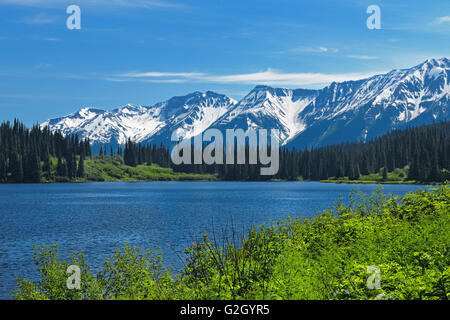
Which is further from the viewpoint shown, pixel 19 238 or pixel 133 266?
pixel 19 238

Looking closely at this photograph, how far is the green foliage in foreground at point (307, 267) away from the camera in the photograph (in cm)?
1455

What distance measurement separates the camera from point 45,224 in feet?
229

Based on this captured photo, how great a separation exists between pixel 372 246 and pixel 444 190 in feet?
43.5

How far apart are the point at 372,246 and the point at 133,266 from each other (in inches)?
432

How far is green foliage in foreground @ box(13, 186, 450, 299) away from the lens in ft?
47.8

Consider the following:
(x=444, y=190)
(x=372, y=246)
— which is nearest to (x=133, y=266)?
(x=372, y=246)

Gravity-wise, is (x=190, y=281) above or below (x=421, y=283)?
below

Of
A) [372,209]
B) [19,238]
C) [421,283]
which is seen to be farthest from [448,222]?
[19,238]

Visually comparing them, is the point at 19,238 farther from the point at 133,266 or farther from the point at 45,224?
the point at 133,266

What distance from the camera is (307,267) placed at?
19438 mm

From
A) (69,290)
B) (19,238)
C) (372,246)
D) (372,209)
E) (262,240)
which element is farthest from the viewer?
(19,238)

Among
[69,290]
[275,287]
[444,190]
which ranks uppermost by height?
[444,190]
